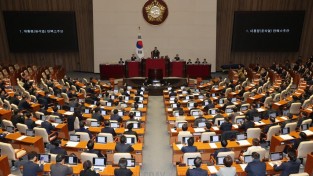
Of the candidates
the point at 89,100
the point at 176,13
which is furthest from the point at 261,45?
the point at 89,100

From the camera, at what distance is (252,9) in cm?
2875

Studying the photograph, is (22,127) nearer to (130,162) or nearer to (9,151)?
(9,151)

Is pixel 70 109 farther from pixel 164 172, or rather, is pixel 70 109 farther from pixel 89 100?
pixel 164 172

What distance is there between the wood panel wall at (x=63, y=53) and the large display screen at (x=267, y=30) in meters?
12.9

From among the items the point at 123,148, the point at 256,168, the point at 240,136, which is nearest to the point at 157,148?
the point at 123,148

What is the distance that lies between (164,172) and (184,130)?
158cm

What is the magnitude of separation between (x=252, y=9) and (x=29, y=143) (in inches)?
918

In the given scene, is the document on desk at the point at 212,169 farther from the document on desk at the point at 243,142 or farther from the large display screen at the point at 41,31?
the large display screen at the point at 41,31

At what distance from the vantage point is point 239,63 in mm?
30266

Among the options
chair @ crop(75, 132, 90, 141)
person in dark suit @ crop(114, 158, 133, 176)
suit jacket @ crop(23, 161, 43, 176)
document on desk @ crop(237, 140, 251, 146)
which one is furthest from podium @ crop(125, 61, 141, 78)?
person in dark suit @ crop(114, 158, 133, 176)

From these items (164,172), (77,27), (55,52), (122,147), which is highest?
(77,27)

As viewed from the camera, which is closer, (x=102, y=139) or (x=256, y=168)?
(x=256, y=168)

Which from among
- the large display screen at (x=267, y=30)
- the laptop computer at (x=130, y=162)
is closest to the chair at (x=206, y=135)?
the laptop computer at (x=130, y=162)

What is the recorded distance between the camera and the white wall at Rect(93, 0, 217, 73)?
90.4 ft
